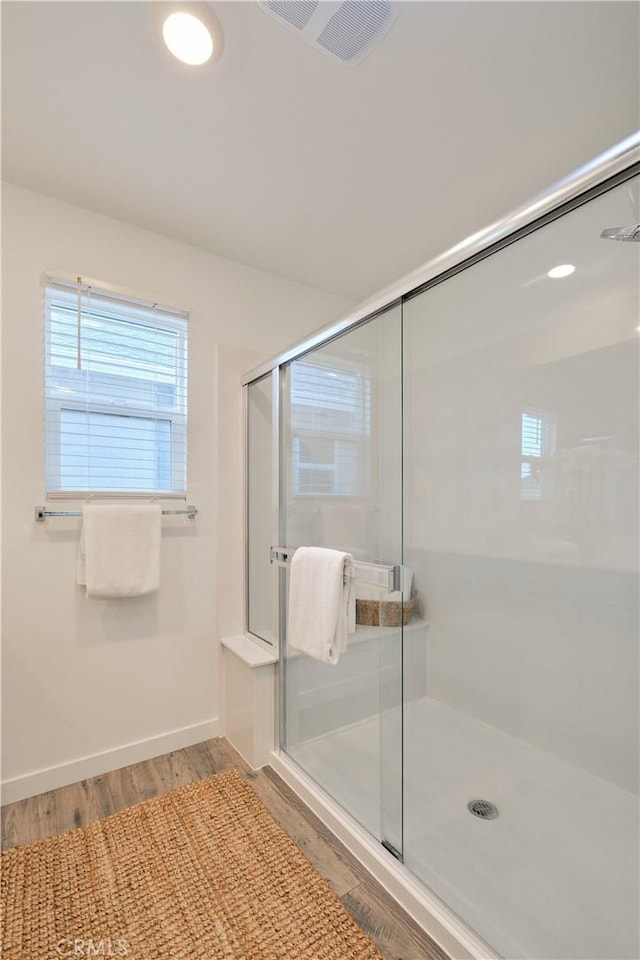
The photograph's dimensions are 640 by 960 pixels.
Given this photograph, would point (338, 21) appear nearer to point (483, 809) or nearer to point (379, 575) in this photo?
A: point (379, 575)

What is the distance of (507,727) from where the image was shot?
54.2 inches

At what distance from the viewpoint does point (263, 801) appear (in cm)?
179

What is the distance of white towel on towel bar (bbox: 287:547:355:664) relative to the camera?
5.31ft

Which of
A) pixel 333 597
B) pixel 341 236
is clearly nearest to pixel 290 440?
pixel 333 597

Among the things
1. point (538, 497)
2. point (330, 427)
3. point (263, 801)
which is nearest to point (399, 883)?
point (263, 801)

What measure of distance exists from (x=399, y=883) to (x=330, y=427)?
145cm

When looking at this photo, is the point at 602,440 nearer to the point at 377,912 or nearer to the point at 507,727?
the point at 507,727

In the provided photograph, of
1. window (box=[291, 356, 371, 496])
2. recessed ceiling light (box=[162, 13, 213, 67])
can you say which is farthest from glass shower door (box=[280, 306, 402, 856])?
recessed ceiling light (box=[162, 13, 213, 67])

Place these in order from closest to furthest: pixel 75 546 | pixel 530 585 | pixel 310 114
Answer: pixel 530 585 → pixel 310 114 → pixel 75 546

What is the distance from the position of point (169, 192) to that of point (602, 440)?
1.80 m

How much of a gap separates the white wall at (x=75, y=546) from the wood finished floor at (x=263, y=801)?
75mm

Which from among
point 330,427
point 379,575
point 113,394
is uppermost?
point 113,394

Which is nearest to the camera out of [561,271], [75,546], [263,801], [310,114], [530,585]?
[561,271]

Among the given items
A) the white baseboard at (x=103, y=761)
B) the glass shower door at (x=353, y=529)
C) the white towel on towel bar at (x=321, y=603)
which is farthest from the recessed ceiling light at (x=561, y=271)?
the white baseboard at (x=103, y=761)
